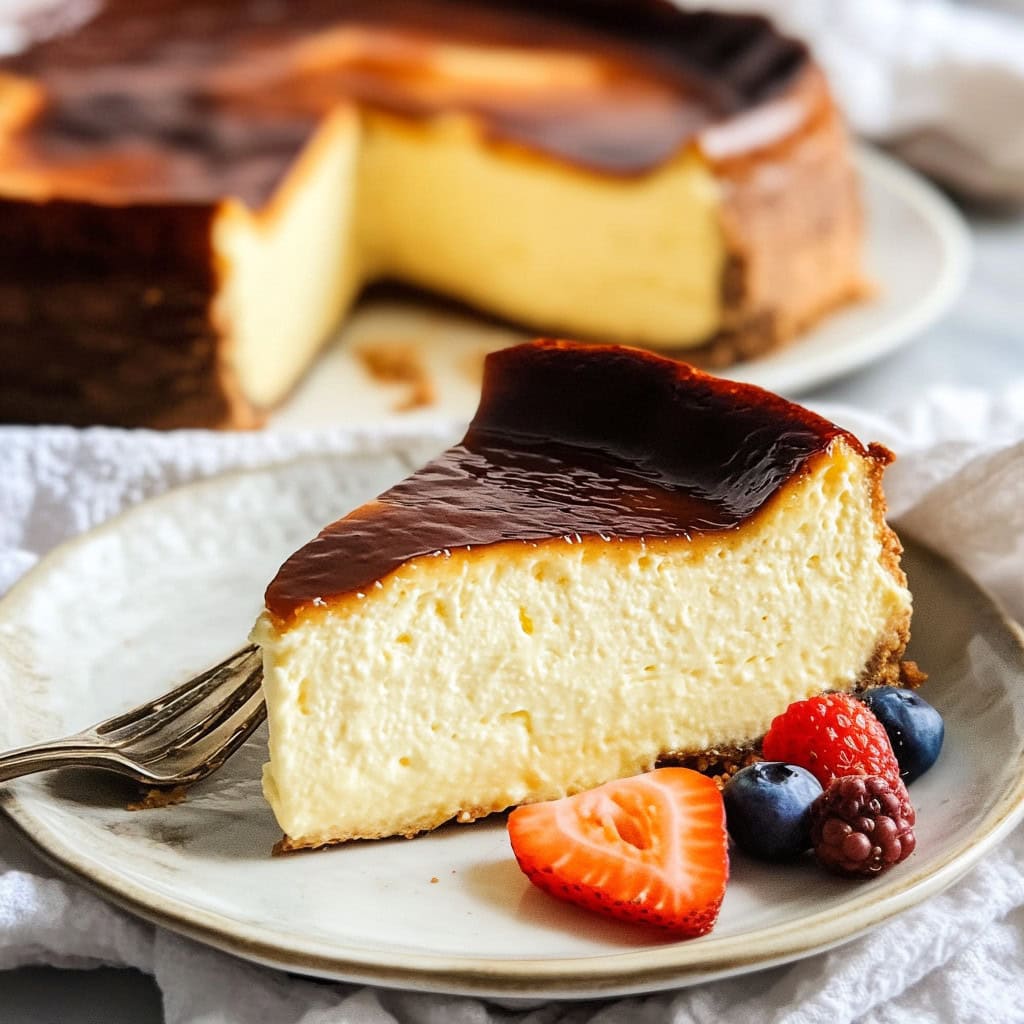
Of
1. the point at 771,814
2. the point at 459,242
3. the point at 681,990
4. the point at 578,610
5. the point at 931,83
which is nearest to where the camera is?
the point at 681,990

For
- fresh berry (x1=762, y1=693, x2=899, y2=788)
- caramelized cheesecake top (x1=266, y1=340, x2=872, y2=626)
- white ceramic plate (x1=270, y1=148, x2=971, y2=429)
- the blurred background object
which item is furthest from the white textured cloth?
the blurred background object

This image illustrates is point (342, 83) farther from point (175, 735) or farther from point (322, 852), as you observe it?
point (322, 852)

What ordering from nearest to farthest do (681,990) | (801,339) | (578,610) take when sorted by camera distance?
(681,990)
(578,610)
(801,339)

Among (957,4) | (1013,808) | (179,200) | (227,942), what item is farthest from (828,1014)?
(957,4)

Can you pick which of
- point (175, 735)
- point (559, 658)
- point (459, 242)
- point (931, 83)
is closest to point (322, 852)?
point (175, 735)

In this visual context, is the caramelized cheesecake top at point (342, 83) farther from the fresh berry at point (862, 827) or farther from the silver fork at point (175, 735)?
the fresh berry at point (862, 827)

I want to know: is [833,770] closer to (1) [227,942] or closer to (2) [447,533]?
(2) [447,533]
